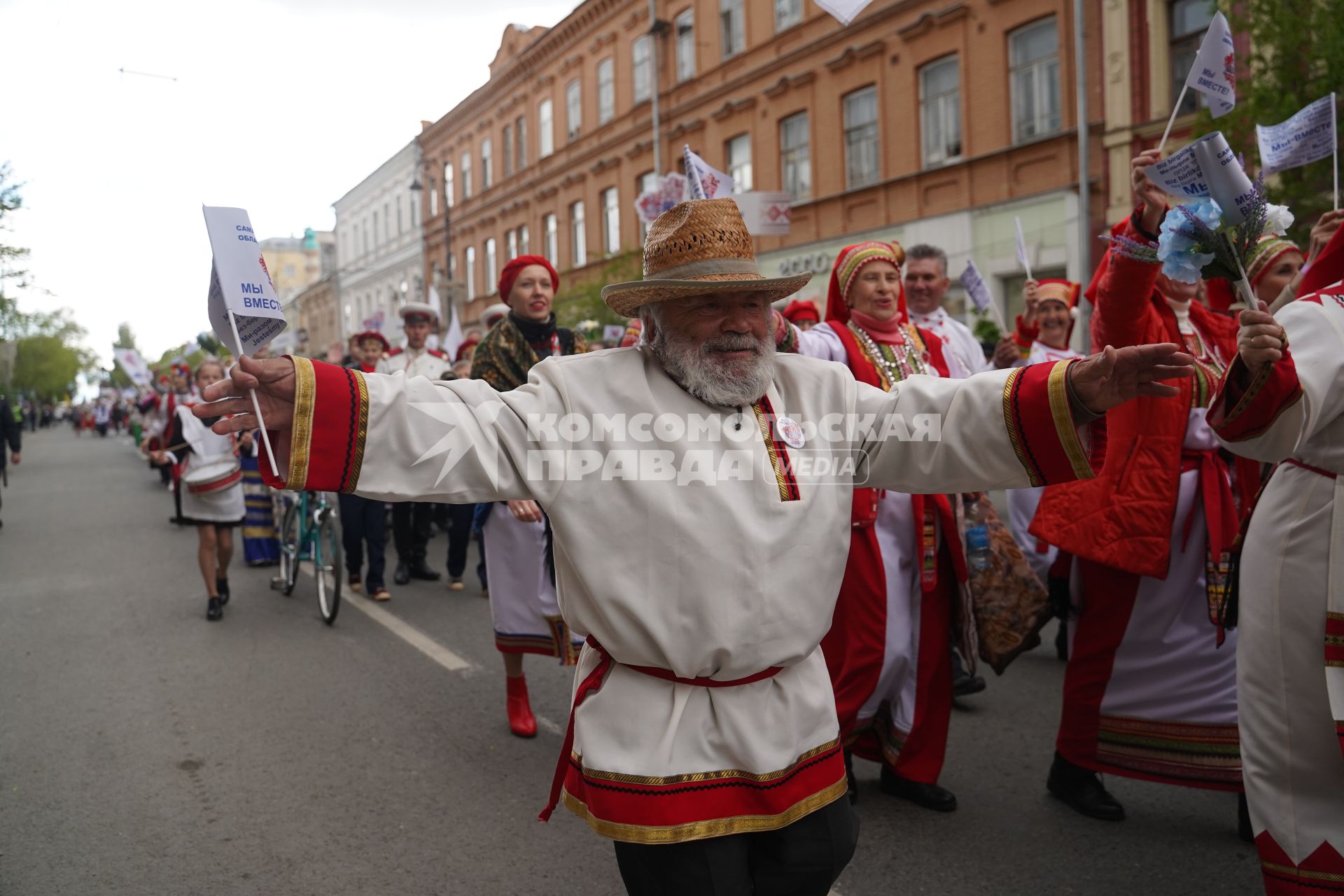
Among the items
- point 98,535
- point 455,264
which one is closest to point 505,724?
point 98,535

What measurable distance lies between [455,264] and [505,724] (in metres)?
40.6

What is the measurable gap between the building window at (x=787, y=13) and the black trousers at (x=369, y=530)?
58.1 feet

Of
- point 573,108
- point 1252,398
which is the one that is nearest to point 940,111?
point 573,108

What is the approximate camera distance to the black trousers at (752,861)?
226cm

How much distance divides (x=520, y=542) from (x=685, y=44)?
965 inches

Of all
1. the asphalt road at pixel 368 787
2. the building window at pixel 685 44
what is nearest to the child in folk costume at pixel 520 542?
the asphalt road at pixel 368 787

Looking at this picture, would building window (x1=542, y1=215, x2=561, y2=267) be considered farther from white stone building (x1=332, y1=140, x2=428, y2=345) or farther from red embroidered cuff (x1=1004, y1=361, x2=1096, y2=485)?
red embroidered cuff (x1=1004, y1=361, x2=1096, y2=485)

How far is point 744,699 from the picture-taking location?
2.33m

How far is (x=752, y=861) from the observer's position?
2.40 metres

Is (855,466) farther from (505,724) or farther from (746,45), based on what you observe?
(746,45)

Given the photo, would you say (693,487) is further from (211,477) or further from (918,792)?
(211,477)

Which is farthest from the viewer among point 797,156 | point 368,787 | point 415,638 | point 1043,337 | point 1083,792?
point 797,156

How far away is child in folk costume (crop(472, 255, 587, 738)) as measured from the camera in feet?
16.6

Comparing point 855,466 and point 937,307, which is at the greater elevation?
point 937,307
